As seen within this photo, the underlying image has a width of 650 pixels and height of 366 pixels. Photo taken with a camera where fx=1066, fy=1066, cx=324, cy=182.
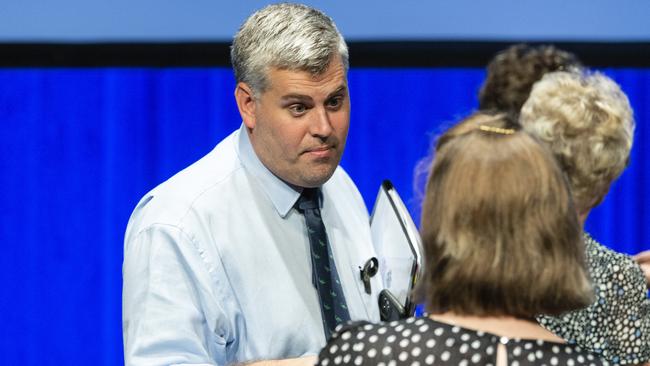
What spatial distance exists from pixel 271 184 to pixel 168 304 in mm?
319

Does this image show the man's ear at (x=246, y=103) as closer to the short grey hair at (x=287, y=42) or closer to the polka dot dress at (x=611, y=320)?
the short grey hair at (x=287, y=42)

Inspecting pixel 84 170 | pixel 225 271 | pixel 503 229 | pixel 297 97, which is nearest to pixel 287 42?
pixel 297 97

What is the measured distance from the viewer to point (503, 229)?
1.27 m

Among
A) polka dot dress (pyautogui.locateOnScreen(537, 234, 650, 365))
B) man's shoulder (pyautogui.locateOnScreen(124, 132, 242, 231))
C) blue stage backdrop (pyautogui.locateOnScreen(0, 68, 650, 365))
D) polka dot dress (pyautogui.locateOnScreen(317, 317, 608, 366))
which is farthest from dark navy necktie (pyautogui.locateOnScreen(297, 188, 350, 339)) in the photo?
blue stage backdrop (pyautogui.locateOnScreen(0, 68, 650, 365))

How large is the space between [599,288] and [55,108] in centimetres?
195

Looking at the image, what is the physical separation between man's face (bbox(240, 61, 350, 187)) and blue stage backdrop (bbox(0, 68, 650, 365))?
4.55 feet

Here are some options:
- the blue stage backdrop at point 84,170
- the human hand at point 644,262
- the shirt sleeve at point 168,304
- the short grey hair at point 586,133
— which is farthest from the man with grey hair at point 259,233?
the blue stage backdrop at point 84,170

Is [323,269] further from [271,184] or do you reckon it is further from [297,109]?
[297,109]

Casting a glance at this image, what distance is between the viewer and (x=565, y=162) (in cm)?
170

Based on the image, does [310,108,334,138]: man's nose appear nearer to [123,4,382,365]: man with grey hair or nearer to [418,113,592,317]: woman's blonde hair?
[123,4,382,365]: man with grey hair

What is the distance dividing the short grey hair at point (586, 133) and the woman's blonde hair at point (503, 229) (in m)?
0.40

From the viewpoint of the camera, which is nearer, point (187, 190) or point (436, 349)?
point (436, 349)

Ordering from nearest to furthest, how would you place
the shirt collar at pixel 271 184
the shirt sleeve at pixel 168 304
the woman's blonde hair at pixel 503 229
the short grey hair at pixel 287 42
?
the woman's blonde hair at pixel 503 229 < the shirt sleeve at pixel 168 304 < the short grey hair at pixel 287 42 < the shirt collar at pixel 271 184

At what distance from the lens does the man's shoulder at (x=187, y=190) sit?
170 centimetres
